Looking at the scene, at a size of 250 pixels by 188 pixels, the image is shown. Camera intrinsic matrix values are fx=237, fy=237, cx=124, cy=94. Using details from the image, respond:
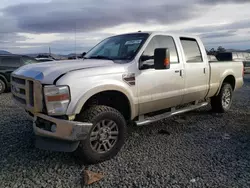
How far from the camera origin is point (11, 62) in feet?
34.2

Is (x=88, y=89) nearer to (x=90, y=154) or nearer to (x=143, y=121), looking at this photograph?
(x=90, y=154)

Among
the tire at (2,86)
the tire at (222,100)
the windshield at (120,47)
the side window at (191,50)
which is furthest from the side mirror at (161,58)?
the tire at (2,86)

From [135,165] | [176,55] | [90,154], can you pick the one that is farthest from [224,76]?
[90,154]

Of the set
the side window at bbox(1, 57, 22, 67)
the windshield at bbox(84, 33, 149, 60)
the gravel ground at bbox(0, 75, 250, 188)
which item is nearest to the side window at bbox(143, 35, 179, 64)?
the windshield at bbox(84, 33, 149, 60)

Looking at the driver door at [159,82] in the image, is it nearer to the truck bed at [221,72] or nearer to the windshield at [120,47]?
the windshield at [120,47]

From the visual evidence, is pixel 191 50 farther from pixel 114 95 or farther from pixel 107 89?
pixel 107 89

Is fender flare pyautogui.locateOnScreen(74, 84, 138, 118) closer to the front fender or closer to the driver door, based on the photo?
the front fender

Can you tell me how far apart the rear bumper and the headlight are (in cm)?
12

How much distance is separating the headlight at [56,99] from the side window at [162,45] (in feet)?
5.49

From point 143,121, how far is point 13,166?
2.12 metres

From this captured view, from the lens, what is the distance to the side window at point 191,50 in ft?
16.3

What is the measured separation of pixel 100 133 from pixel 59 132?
2.06ft

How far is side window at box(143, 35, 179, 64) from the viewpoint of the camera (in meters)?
4.23

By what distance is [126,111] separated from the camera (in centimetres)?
397
